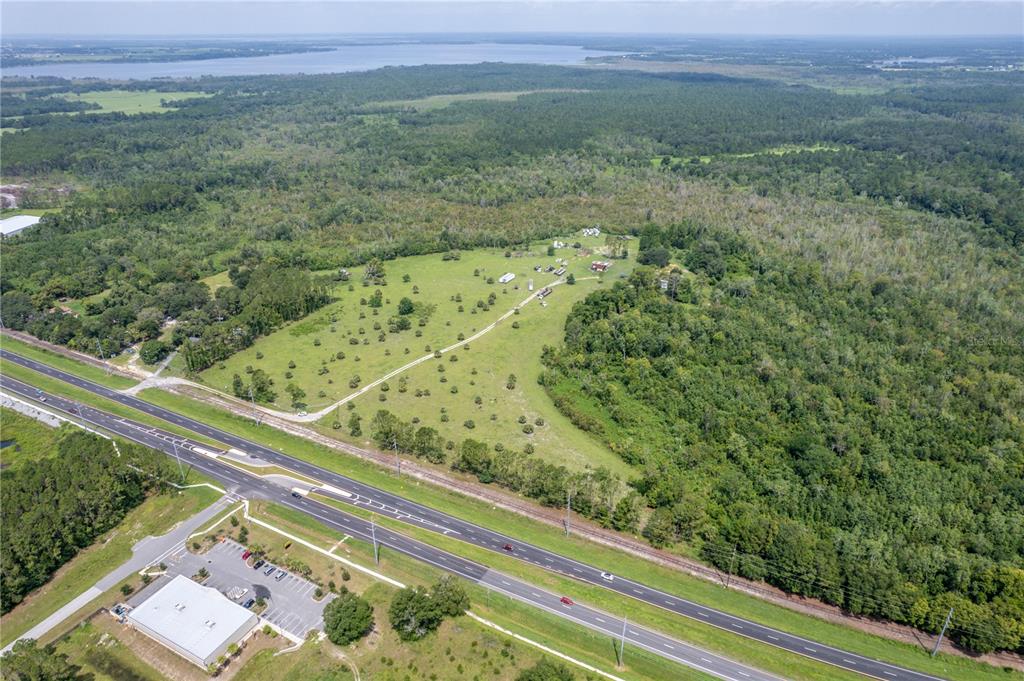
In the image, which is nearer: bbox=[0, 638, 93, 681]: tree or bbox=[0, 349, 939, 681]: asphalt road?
bbox=[0, 638, 93, 681]: tree

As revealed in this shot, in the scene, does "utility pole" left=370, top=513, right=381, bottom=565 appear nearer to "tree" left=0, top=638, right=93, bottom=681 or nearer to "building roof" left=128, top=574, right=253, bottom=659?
"building roof" left=128, top=574, right=253, bottom=659

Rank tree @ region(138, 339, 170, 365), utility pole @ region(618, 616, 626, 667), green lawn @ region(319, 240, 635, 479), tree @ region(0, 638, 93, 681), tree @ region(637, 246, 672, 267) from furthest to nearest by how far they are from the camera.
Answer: tree @ region(637, 246, 672, 267)
tree @ region(138, 339, 170, 365)
green lawn @ region(319, 240, 635, 479)
utility pole @ region(618, 616, 626, 667)
tree @ region(0, 638, 93, 681)

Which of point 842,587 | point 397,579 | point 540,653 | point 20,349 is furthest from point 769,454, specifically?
point 20,349

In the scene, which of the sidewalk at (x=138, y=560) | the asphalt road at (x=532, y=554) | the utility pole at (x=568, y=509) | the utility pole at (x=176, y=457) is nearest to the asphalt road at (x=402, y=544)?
the utility pole at (x=176, y=457)

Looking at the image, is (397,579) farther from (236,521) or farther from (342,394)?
(342,394)

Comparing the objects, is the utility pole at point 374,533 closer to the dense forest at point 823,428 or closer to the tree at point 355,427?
the tree at point 355,427

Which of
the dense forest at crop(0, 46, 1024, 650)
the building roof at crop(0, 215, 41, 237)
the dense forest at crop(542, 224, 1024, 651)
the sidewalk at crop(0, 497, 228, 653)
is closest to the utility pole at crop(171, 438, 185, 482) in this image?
the sidewalk at crop(0, 497, 228, 653)
